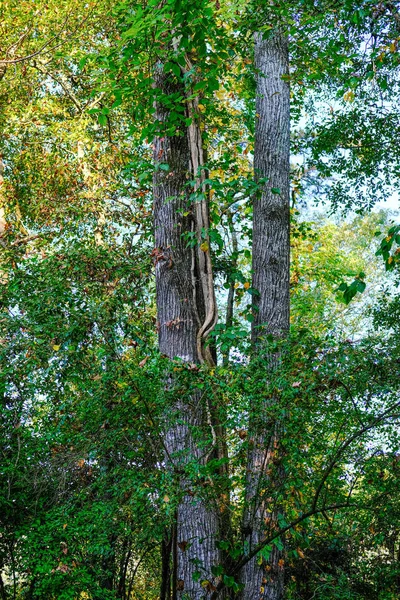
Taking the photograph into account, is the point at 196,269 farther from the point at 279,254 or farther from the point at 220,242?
the point at 279,254

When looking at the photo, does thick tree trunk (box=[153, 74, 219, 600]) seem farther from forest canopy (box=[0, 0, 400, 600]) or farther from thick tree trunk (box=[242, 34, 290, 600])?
thick tree trunk (box=[242, 34, 290, 600])

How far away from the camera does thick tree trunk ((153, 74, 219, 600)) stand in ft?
15.6

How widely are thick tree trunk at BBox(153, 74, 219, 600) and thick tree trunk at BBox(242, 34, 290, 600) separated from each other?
341 mm

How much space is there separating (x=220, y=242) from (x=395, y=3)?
2.29m

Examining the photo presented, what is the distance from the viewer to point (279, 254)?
5820 mm

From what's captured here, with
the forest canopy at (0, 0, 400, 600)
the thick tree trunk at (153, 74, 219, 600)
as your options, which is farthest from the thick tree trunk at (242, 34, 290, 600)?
the thick tree trunk at (153, 74, 219, 600)

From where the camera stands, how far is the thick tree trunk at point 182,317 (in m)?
4.77

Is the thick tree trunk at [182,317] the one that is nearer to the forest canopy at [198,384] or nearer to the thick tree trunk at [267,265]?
the forest canopy at [198,384]

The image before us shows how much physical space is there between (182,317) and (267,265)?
856 mm

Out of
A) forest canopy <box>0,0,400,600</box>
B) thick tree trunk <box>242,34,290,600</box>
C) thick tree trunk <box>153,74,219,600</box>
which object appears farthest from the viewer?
thick tree trunk <box>153,74,219,600</box>

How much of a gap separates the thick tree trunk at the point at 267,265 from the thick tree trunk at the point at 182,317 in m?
0.34

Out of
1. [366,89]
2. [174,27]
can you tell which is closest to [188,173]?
[174,27]

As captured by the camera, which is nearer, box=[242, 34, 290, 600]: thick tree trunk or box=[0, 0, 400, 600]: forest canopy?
box=[0, 0, 400, 600]: forest canopy

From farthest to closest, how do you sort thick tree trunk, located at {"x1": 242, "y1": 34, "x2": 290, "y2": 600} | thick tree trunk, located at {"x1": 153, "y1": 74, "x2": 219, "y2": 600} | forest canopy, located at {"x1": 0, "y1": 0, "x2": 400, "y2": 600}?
1. thick tree trunk, located at {"x1": 153, "y1": 74, "x2": 219, "y2": 600}
2. thick tree trunk, located at {"x1": 242, "y1": 34, "x2": 290, "y2": 600}
3. forest canopy, located at {"x1": 0, "y1": 0, "x2": 400, "y2": 600}
